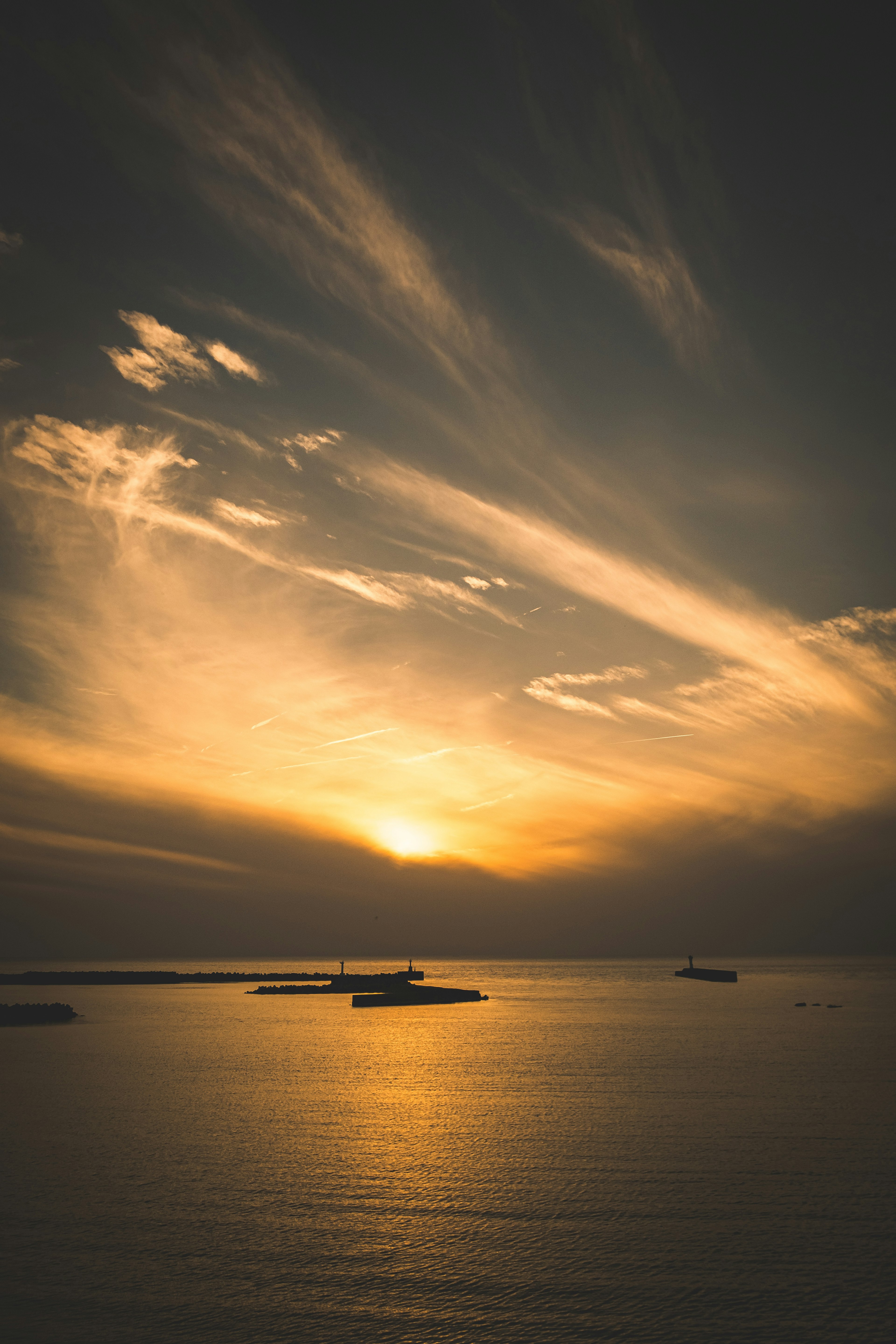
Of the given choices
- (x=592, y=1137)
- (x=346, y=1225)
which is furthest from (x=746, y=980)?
(x=346, y=1225)

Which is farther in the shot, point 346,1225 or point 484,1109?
point 484,1109

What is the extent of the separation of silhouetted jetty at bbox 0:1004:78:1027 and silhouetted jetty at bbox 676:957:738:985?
4531 inches

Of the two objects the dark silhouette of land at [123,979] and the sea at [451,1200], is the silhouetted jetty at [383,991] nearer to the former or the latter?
the dark silhouette of land at [123,979]

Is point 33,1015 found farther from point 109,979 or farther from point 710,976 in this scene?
point 710,976

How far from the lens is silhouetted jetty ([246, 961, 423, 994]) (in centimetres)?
13162

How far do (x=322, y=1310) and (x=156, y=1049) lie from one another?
4492 cm

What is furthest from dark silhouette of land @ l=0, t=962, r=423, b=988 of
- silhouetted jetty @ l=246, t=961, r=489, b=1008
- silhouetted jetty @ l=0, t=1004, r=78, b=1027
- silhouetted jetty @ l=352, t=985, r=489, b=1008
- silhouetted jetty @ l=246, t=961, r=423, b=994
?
silhouetted jetty @ l=0, t=1004, r=78, b=1027

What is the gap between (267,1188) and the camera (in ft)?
71.5

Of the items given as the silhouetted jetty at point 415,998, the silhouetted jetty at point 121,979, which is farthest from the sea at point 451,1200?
the silhouetted jetty at point 121,979

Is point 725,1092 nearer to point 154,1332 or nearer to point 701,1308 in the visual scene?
point 701,1308

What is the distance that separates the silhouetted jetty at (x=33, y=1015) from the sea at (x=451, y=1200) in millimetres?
34926

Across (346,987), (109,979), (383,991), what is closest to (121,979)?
(109,979)

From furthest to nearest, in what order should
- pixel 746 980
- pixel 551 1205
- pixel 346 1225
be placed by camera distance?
pixel 746 980 < pixel 551 1205 < pixel 346 1225

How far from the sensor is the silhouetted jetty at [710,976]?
157m
